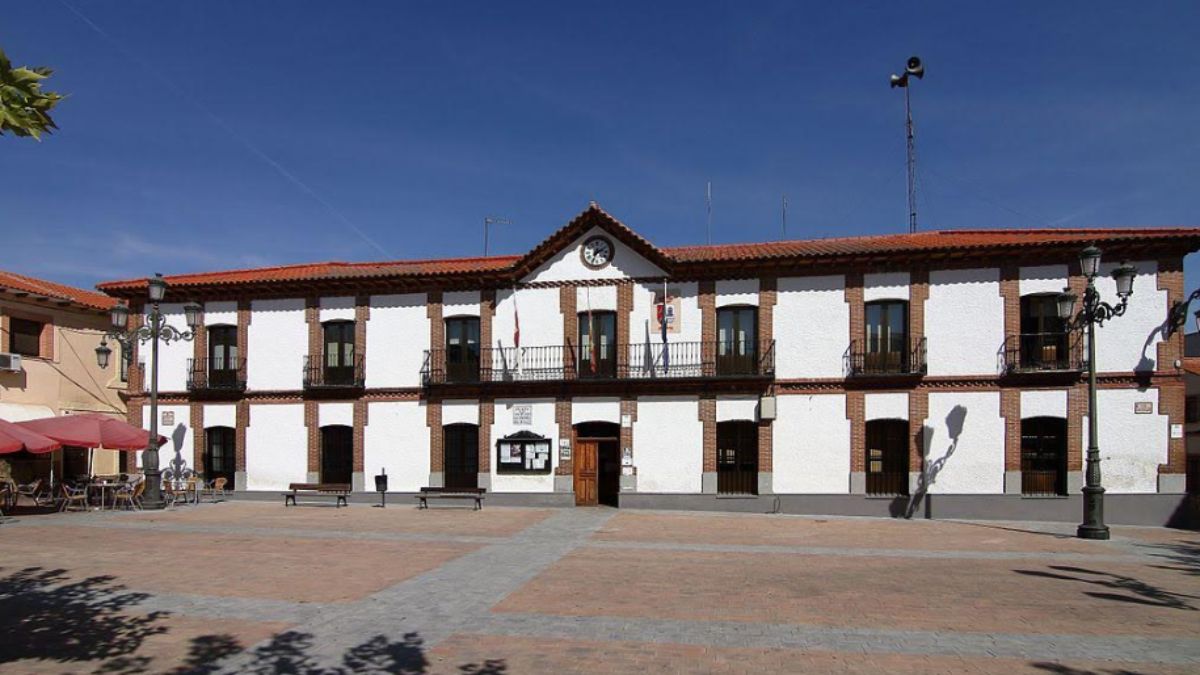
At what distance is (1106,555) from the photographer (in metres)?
13.4

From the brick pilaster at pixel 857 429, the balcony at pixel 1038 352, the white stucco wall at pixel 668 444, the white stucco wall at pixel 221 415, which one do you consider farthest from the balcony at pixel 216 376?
the balcony at pixel 1038 352

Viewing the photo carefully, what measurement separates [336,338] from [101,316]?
9.73 metres

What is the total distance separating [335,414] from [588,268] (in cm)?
887

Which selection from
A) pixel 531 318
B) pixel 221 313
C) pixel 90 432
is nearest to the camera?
pixel 90 432

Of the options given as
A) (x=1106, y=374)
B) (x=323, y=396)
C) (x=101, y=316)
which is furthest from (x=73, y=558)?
(x=1106, y=374)

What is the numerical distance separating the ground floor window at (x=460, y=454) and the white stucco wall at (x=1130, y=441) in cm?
1645

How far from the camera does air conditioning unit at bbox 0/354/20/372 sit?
21672mm

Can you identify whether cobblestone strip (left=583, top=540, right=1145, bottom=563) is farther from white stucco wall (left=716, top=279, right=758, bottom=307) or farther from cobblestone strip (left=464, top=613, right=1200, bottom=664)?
white stucco wall (left=716, top=279, right=758, bottom=307)

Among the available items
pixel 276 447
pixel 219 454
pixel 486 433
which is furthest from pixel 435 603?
pixel 219 454

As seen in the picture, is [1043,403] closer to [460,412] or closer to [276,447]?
[460,412]

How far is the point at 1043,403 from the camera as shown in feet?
61.3

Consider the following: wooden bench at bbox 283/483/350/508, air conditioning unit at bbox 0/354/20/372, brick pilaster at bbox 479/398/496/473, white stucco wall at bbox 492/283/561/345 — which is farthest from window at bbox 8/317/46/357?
white stucco wall at bbox 492/283/561/345

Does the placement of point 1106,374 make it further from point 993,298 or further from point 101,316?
point 101,316

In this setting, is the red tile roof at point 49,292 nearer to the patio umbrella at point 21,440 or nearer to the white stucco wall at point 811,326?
the patio umbrella at point 21,440
